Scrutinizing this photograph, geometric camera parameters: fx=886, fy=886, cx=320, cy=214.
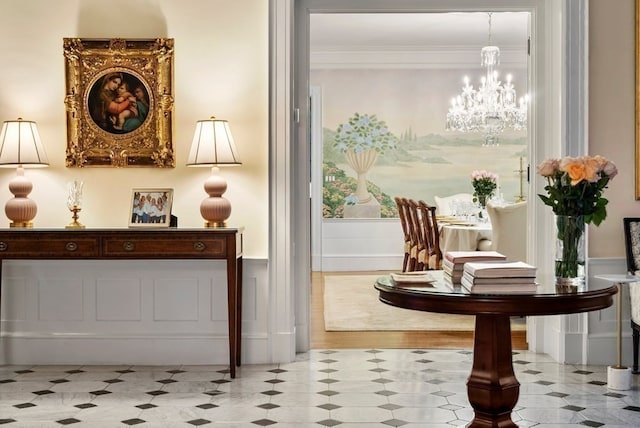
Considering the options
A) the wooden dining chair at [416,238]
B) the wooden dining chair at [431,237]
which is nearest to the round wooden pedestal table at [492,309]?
the wooden dining chair at [431,237]

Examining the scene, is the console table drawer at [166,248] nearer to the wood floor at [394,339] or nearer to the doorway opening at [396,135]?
the wood floor at [394,339]

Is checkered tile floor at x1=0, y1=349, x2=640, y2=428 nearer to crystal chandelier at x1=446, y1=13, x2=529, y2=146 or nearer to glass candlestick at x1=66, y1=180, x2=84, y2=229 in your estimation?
glass candlestick at x1=66, y1=180, x2=84, y2=229

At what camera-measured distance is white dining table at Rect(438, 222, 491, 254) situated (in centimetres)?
837

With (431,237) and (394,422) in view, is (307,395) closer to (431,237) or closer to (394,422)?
(394,422)

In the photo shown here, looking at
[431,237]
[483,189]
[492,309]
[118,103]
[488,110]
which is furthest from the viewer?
[488,110]

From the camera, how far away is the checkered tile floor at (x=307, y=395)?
4289mm

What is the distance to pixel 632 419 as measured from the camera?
429 centimetres

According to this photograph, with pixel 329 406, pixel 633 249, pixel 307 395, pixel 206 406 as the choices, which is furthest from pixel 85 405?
pixel 633 249

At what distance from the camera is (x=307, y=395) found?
478 cm

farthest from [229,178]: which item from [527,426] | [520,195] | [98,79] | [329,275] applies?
[520,195]

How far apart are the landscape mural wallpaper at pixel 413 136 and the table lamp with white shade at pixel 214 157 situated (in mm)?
5915

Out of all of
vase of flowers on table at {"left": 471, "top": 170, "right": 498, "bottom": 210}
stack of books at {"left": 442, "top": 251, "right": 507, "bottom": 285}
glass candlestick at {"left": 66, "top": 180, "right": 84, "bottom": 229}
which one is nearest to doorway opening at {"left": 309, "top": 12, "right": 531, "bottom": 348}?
vase of flowers on table at {"left": 471, "top": 170, "right": 498, "bottom": 210}

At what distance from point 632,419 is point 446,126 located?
7292mm

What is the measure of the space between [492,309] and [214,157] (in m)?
2.65
